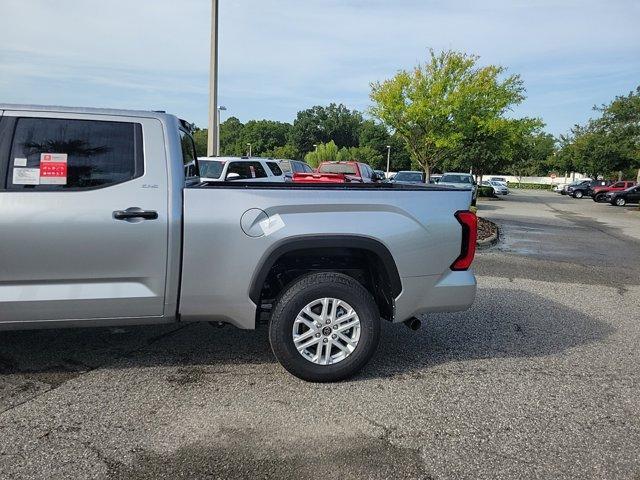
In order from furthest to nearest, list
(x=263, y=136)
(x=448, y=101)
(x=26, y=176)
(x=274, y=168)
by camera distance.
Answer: (x=263, y=136) → (x=448, y=101) → (x=274, y=168) → (x=26, y=176)

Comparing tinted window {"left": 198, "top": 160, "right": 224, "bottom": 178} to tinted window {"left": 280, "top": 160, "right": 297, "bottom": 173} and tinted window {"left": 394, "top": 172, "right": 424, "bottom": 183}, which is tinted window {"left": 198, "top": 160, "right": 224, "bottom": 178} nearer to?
tinted window {"left": 280, "top": 160, "right": 297, "bottom": 173}

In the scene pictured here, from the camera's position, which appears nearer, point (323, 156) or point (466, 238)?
point (466, 238)

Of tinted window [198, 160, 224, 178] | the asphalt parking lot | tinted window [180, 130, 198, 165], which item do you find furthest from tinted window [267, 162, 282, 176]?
tinted window [180, 130, 198, 165]

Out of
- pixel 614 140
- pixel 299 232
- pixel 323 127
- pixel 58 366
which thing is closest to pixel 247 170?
pixel 58 366

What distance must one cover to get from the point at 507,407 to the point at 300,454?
61.2 inches

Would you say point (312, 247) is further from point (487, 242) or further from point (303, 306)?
point (487, 242)

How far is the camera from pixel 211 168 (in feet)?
43.4

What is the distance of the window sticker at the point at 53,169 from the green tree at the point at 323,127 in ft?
373

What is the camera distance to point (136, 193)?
12.1 ft

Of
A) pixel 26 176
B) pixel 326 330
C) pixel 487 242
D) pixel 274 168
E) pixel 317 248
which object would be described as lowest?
pixel 487 242

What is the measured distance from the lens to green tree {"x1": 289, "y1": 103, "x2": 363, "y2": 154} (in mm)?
117438

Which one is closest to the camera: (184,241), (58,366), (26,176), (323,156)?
(26,176)

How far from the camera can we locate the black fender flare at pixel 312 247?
381 cm

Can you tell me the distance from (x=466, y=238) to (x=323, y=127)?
117 metres
